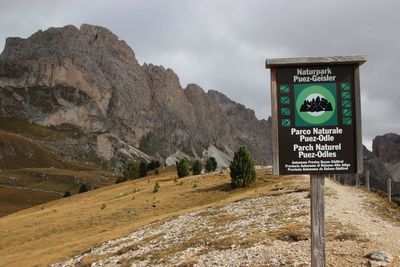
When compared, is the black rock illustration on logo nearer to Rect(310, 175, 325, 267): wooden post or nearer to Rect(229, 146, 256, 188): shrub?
Rect(310, 175, 325, 267): wooden post

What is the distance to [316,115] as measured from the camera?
13.3 m

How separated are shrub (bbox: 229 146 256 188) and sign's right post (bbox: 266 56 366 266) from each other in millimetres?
46518

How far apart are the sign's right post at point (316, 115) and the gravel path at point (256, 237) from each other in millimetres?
7186

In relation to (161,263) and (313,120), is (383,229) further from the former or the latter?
(313,120)

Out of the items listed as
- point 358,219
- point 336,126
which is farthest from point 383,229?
point 336,126

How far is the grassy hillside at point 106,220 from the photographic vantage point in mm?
42594

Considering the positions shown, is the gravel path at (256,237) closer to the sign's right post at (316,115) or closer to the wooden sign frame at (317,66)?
the wooden sign frame at (317,66)

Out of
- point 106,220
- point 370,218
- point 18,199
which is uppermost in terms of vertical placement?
point 370,218

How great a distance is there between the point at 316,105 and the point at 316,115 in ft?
0.87

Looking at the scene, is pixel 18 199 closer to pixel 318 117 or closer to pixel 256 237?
pixel 256 237

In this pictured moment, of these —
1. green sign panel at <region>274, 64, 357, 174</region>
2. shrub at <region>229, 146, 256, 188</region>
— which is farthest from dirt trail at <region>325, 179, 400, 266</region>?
shrub at <region>229, 146, 256, 188</region>

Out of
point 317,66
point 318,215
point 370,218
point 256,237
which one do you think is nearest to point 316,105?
→ point 317,66

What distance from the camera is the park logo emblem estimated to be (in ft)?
43.3

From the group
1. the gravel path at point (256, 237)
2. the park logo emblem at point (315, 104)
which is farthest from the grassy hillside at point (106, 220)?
the park logo emblem at point (315, 104)
